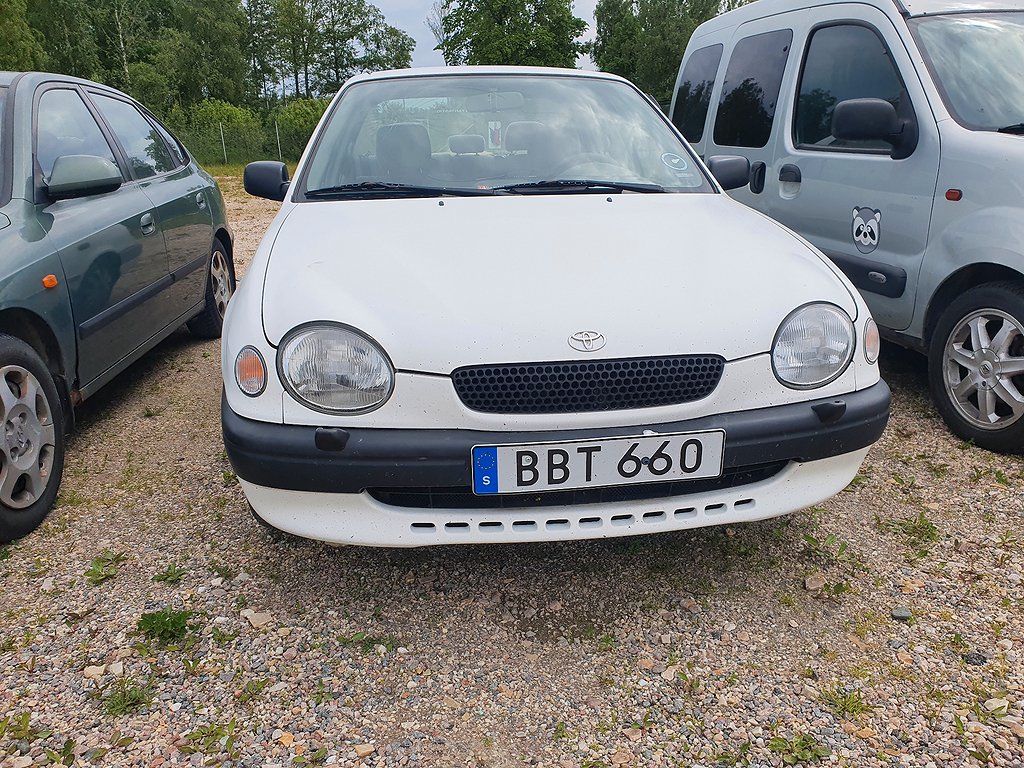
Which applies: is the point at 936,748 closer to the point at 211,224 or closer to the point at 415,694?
the point at 415,694

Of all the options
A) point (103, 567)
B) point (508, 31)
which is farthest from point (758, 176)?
point (508, 31)

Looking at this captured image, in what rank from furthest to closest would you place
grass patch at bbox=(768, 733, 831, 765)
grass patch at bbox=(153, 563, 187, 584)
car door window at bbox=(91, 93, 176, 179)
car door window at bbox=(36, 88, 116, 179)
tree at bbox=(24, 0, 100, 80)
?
1. tree at bbox=(24, 0, 100, 80)
2. car door window at bbox=(91, 93, 176, 179)
3. car door window at bbox=(36, 88, 116, 179)
4. grass patch at bbox=(153, 563, 187, 584)
5. grass patch at bbox=(768, 733, 831, 765)

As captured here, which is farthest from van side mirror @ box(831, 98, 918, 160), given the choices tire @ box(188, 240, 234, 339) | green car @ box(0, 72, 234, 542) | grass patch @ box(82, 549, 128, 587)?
tire @ box(188, 240, 234, 339)

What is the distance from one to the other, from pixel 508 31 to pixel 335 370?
134ft

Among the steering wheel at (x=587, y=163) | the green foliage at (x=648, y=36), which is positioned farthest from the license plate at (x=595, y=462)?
the green foliage at (x=648, y=36)

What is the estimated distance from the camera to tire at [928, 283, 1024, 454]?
3.11m

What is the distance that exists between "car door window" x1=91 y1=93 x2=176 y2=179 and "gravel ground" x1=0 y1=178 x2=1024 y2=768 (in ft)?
6.38

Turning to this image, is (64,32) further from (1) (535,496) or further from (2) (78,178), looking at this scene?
(1) (535,496)

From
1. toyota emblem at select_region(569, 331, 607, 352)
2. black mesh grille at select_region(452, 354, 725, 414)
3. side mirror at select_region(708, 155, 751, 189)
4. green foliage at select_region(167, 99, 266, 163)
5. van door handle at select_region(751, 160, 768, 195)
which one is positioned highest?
side mirror at select_region(708, 155, 751, 189)

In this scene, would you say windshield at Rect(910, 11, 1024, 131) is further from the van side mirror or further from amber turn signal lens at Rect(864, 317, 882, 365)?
amber turn signal lens at Rect(864, 317, 882, 365)

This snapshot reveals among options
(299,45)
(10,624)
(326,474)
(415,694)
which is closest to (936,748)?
(415,694)

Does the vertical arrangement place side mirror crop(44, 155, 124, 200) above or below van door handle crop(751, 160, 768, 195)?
above

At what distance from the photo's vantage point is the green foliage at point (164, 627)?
2170mm

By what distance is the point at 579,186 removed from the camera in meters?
2.93
